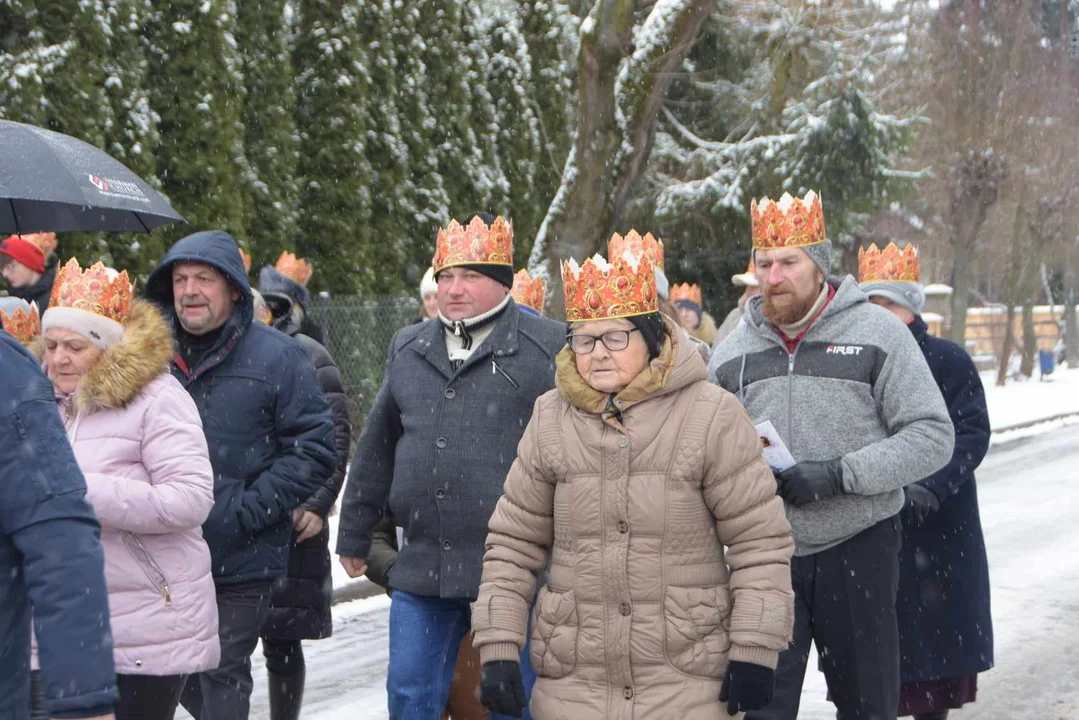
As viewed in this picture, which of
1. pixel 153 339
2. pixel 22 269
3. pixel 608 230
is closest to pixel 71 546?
pixel 153 339

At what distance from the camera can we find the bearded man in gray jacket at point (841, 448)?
4.52 metres

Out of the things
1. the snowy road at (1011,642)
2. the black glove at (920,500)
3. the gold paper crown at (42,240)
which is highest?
the gold paper crown at (42,240)

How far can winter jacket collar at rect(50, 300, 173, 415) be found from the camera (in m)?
4.16

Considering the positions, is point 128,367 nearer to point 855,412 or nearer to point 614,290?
point 614,290

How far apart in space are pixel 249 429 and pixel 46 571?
2528mm

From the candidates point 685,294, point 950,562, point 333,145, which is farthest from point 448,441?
point 333,145

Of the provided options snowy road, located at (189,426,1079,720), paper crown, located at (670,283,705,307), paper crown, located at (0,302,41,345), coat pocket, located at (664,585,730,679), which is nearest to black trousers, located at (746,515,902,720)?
coat pocket, located at (664,585,730,679)

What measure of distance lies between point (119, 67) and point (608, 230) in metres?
5.45

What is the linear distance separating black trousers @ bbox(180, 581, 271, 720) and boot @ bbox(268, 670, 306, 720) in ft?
3.13

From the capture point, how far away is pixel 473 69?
59.7ft

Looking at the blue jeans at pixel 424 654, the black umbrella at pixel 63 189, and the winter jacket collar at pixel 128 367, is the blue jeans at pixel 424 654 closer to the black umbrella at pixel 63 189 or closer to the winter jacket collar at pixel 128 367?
the winter jacket collar at pixel 128 367

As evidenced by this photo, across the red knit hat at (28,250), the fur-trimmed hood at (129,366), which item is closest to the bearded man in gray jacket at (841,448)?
the fur-trimmed hood at (129,366)

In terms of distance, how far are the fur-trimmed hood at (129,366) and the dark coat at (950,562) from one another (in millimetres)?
2868

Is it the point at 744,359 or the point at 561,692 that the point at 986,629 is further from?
the point at 561,692
